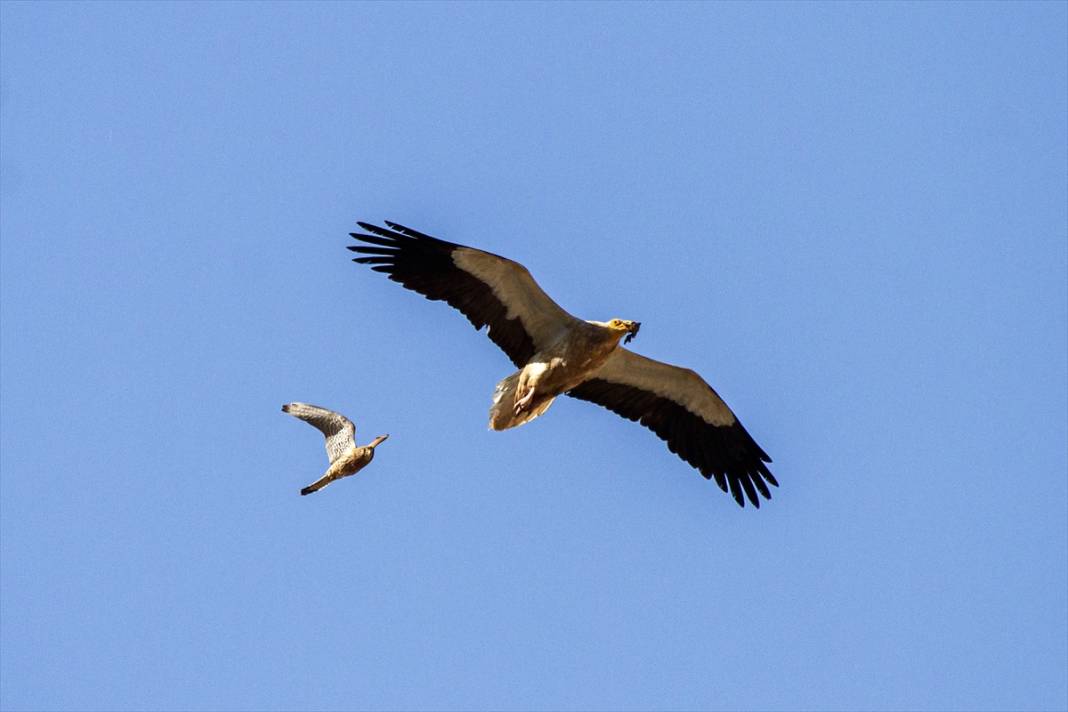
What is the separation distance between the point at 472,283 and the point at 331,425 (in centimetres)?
223

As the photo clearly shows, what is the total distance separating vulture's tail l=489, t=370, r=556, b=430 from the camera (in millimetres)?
15656

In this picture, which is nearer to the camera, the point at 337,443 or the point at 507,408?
the point at 507,408

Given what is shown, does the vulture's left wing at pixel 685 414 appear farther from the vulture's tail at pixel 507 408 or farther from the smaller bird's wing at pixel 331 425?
the smaller bird's wing at pixel 331 425

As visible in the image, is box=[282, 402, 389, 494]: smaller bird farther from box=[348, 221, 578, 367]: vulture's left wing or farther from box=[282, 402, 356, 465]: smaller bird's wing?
box=[348, 221, 578, 367]: vulture's left wing

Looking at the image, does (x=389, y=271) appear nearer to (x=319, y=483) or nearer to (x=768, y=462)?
(x=319, y=483)

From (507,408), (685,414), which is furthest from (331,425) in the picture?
(685,414)

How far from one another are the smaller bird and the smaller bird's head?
2686 mm

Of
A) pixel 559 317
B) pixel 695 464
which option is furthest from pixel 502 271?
pixel 695 464

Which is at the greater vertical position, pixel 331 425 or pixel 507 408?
pixel 331 425

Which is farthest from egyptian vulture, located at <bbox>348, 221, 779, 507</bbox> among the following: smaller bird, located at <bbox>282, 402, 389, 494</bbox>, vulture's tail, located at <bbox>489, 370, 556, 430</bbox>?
smaller bird, located at <bbox>282, 402, 389, 494</bbox>

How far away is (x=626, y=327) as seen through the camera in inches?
618

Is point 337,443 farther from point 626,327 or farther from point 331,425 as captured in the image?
point 626,327

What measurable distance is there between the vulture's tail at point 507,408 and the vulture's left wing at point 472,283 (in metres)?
0.52

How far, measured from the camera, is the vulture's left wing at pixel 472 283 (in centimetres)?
1595
